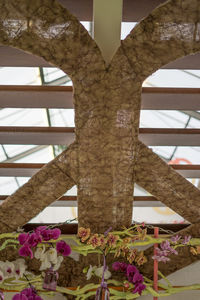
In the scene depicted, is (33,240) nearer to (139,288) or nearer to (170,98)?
(139,288)

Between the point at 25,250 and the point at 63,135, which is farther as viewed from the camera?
the point at 63,135

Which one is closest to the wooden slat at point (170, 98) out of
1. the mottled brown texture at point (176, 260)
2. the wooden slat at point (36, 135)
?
the wooden slat at point (36, 135)

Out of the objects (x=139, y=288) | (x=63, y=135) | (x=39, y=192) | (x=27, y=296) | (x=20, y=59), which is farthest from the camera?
(x=63, y=135)

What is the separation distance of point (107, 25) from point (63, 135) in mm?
1171

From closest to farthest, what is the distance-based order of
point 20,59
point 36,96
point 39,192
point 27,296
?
point 27,296 < point 20,59 < point 39,192 < point 36,96

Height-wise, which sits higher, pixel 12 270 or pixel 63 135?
pixel 63 135

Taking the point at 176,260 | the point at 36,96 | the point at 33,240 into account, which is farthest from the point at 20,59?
the point at 176,260

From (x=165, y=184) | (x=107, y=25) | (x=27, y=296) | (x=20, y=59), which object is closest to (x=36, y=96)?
(x=20, y=59)

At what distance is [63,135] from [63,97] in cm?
50

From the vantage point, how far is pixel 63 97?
2.35m

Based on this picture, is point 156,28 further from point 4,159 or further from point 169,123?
point 4,159

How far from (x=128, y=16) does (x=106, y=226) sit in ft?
3.72

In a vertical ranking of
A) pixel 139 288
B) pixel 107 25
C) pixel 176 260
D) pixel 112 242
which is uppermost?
pixel 107 25

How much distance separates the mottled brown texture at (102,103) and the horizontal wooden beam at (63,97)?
0.41 meters
